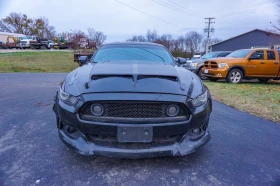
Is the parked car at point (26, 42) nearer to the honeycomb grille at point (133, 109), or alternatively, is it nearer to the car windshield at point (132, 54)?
the car windshield at point (132, 54)

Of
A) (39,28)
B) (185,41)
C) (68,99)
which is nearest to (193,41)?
(185,41)

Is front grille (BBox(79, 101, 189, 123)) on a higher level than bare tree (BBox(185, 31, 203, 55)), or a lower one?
lower

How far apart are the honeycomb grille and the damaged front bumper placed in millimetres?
312

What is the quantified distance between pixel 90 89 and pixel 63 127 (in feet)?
1.92

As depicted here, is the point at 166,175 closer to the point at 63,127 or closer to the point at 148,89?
the point at 148,89

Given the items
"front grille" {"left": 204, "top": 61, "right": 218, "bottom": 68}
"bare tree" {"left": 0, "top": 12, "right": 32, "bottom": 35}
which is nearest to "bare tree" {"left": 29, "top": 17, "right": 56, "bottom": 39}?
"bare tree" {"left": 0, "top": 12, "right": 32, "bottom": 35}

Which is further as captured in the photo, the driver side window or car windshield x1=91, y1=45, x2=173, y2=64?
the driver side window

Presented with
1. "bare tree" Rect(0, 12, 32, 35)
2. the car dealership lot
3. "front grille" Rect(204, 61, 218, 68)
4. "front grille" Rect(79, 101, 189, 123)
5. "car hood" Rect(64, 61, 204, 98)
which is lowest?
the car dealership lot

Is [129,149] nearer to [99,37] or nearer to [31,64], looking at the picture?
[31,64]

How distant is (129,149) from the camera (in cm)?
195

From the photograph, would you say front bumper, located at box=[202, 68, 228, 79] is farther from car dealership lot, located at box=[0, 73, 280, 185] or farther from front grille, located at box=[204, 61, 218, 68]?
car dealership lot, located at box=[0, 73, 280, 185]

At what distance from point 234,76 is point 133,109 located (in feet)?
27.6

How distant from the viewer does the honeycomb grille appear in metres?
1.96

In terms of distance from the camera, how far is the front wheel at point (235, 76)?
888 centimetres
